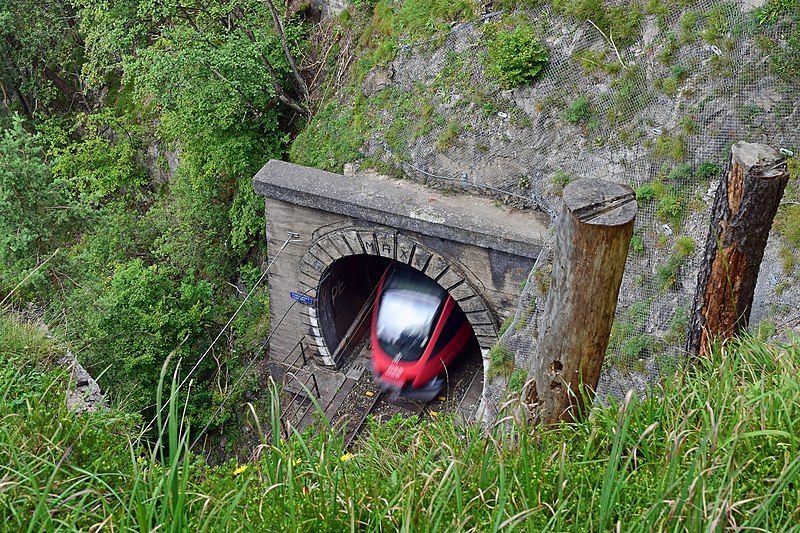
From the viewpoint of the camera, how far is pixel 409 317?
1101 cm

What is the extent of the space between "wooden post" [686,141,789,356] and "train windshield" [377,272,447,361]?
6.48 metres

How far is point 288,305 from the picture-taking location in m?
11.8

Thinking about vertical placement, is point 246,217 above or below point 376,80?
below

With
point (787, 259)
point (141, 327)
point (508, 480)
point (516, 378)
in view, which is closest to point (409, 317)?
point (516, 378)

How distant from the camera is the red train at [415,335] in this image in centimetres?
1093

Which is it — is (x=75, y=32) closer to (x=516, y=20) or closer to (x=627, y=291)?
(x=516, y=20)

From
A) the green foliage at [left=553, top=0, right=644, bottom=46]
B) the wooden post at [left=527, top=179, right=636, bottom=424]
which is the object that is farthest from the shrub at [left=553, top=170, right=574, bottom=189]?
the wooden post at [left=527, top=179, right=636, bottom=424]

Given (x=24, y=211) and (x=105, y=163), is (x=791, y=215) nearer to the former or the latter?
(x=24, y=211)

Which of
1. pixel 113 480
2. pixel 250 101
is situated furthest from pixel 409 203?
pixel 113 480

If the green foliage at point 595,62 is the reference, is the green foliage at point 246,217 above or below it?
below

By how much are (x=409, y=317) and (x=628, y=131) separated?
4203 mm

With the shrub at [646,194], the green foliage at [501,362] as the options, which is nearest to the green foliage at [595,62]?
the shrub at [646,194]

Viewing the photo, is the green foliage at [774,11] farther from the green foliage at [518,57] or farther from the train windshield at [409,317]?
the train windshield at [409,317]

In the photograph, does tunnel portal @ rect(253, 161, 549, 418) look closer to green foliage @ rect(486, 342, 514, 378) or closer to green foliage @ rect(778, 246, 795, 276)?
green foliage @ rect(486, 342, 514, 378)
